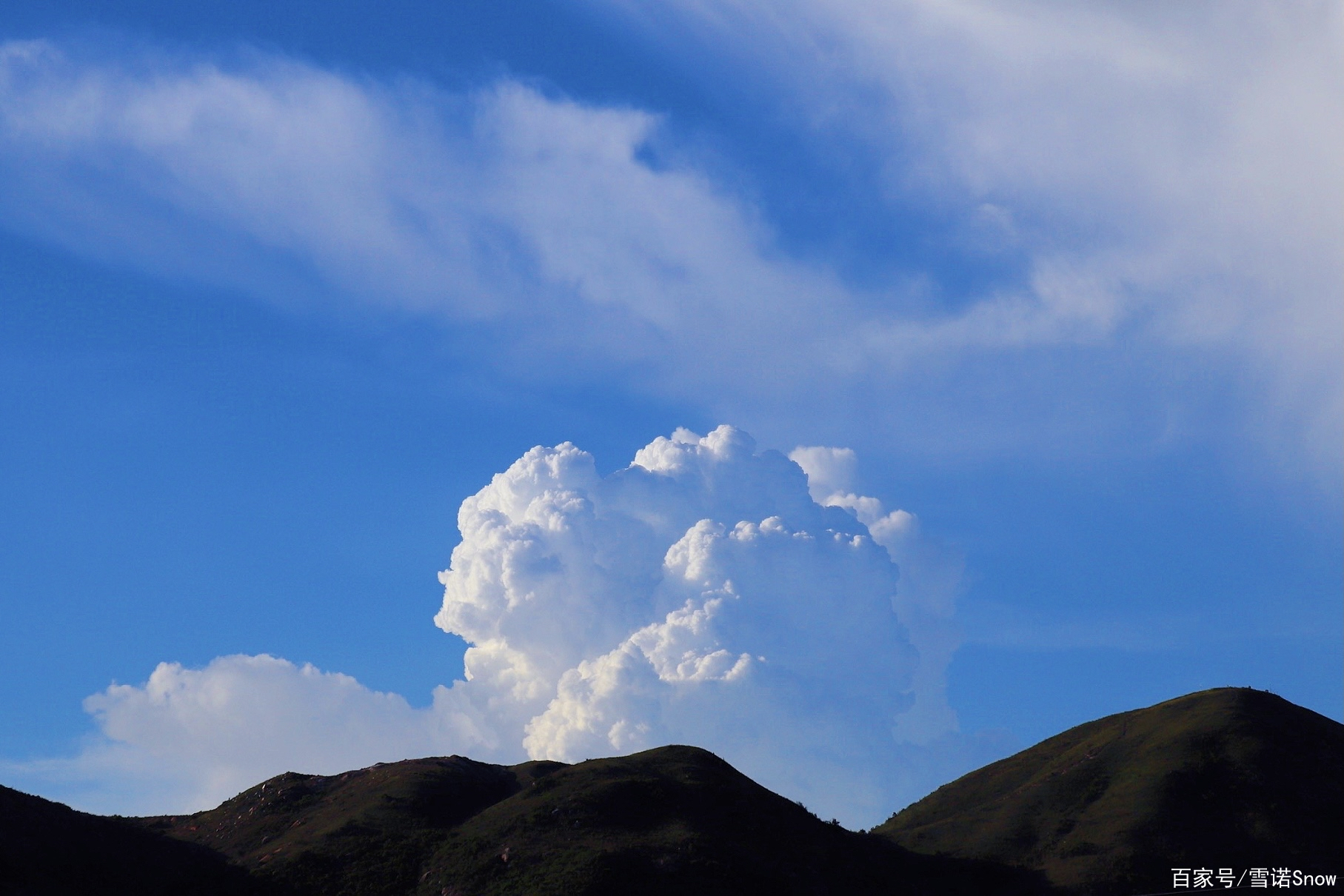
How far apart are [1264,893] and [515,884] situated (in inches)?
2197

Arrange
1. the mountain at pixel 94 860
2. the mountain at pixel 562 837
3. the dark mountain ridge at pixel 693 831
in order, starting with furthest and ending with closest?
the dark mountain ridge at pixel 693 831 < the mountain at pixel 562 837 < the mountain at pixel 94 860

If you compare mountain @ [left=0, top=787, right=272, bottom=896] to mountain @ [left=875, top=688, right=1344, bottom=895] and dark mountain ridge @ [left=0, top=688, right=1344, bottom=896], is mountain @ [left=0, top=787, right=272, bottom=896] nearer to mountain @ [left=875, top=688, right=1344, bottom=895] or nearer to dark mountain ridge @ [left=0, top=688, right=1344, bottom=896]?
dark mountain ridge @ [left=0, top=688, right=1344, bottom=896]

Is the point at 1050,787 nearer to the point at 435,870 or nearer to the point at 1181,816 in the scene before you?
the point at 1181,816

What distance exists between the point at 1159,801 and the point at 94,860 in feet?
287

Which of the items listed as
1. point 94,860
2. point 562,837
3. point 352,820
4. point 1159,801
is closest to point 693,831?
point 562,837

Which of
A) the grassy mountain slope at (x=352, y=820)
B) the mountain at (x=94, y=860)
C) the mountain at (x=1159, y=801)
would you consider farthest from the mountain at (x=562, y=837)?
the mountain at (x=1159, y=801)

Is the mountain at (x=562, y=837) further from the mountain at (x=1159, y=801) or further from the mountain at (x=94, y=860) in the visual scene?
the mountain at (x=1159, y=801)

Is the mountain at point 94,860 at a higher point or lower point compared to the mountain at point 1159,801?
lower

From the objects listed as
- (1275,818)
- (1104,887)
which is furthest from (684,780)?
(1275,818)

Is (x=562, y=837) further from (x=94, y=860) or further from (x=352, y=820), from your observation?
(x=94, y=860)

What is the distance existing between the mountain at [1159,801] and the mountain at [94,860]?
206ft

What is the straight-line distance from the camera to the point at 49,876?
267 ft

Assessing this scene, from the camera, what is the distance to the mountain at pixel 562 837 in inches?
3371

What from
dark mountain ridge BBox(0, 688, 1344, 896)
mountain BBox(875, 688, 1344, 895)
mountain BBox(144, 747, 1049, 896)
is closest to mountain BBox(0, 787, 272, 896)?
dark mountain ridge BBox(0, 688, 1344, 896)
